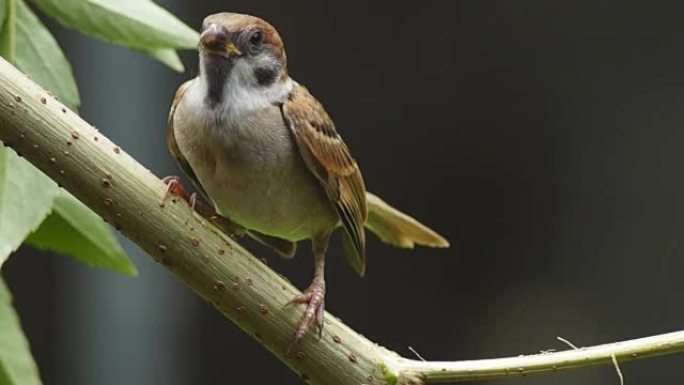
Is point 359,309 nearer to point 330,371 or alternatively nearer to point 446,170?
point 446,170

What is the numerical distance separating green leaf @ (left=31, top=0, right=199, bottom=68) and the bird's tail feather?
1.23ft

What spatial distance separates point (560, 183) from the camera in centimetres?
190

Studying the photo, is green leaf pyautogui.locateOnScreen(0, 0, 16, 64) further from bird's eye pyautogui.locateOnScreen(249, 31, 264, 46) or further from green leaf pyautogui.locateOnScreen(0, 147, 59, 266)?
bird's eye pyautogui.locateOnScreen(249, 31, 264, 46)

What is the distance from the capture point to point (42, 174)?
594 millimetres

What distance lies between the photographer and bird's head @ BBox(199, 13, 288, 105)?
0.77 meters

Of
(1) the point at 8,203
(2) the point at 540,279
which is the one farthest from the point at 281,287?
(2) the point at 540,279

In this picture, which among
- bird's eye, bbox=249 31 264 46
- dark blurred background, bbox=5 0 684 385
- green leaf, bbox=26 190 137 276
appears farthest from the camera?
dark blurred background, bbox=5 0 684 385

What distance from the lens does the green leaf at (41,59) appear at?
2.07 ft

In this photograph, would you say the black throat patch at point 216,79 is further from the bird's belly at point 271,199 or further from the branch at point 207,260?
the branch at point 207,260

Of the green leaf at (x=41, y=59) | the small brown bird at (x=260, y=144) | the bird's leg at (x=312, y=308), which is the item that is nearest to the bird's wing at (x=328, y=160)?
the small brown bird at (x=260, y=144)

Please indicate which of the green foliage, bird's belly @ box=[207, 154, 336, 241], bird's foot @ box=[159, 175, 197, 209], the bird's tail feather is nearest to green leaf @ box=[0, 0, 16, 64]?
the green foliage

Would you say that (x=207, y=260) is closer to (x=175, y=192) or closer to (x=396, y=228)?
(x=175, y=192)

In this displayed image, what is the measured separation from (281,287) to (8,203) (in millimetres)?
149

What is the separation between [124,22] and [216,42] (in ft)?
0.37
